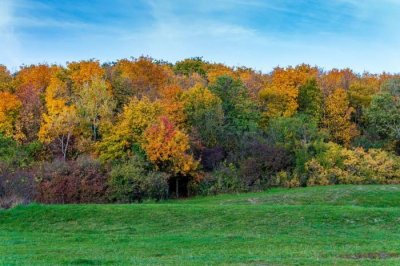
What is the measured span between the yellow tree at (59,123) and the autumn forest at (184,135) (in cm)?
14

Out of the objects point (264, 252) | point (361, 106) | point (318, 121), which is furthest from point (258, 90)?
point (264, 252)

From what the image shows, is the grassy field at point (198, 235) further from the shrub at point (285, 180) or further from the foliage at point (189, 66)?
the foliage at point (189, 66)

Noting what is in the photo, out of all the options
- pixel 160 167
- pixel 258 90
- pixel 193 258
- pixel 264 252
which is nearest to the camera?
pixel 193 258

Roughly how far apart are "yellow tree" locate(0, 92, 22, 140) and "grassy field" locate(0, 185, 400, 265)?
31.8 metres

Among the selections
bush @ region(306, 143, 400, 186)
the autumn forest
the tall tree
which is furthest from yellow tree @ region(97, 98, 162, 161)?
the tall tree

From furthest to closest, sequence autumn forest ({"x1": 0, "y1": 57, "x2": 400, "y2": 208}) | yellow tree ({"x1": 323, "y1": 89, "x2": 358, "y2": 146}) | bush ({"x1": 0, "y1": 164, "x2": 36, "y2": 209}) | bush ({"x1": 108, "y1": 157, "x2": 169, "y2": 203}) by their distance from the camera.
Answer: yellow tree ({"x1": 323, "y1": 89, "x2": 358, "y2": 146})
autumn forest ({"x1": 0, "y1": 57, "x2": 400, "y2": 208})
bush ({"x1": 108, "y1": 157, "x2": 169, "y2": 203})
bush ({"x1": 0, "y1": 164, "x2": 36, "y2": 209})

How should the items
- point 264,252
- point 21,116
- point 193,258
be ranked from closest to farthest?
point 193,258 → point 264,252 → point 21,116

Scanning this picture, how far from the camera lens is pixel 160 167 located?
5691 cm

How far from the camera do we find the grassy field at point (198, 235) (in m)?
16.8

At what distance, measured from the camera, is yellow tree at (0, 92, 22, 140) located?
2448 inches

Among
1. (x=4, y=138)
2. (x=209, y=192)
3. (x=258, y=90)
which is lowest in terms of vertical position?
(x=209, y=192)

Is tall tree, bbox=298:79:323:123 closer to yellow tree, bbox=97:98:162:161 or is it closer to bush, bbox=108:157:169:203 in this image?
yellow tree, bbox=97:98:162:161

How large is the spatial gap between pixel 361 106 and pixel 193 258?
216 ft

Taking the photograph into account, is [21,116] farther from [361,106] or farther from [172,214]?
[361,106]
